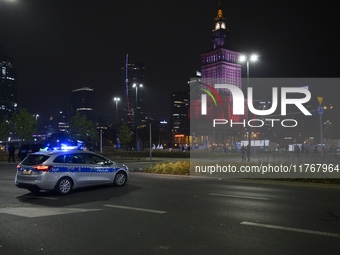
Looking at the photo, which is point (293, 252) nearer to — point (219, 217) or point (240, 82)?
point (219, 217)

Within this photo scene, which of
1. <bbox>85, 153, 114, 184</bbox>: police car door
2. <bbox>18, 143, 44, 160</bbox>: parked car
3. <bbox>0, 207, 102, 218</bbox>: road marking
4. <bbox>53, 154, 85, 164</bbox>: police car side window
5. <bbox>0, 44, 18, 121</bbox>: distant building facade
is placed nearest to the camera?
<bbox>0, 207, 102, 218</bbox>: road marking

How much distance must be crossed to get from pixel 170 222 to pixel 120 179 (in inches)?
252

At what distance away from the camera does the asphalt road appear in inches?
209

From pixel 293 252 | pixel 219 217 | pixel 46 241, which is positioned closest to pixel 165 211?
pixel 219 217

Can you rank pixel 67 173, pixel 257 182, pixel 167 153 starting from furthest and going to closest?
pixel 167 153 < pixel 257 182 < pixel 67 173


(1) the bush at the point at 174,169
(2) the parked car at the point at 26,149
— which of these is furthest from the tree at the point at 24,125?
(1) the bush at the point at 174,169

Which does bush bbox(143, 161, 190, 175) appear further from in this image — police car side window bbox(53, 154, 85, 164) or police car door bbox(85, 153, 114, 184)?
police car side window bbox(53, 154, 85, 164)

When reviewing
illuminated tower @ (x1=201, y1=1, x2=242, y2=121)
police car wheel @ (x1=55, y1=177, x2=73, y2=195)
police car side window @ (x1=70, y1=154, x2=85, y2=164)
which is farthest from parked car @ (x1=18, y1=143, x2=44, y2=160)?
illuminated tower @ (x1=201, y1=1, x2=242, y2=121)

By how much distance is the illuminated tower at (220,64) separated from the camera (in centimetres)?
18162

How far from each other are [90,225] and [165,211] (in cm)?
218

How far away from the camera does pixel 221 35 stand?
188875 mm

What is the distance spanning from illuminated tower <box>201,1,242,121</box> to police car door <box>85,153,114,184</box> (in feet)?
547

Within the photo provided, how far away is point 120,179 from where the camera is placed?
13.0 m

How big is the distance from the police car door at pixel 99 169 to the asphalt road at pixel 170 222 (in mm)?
681
